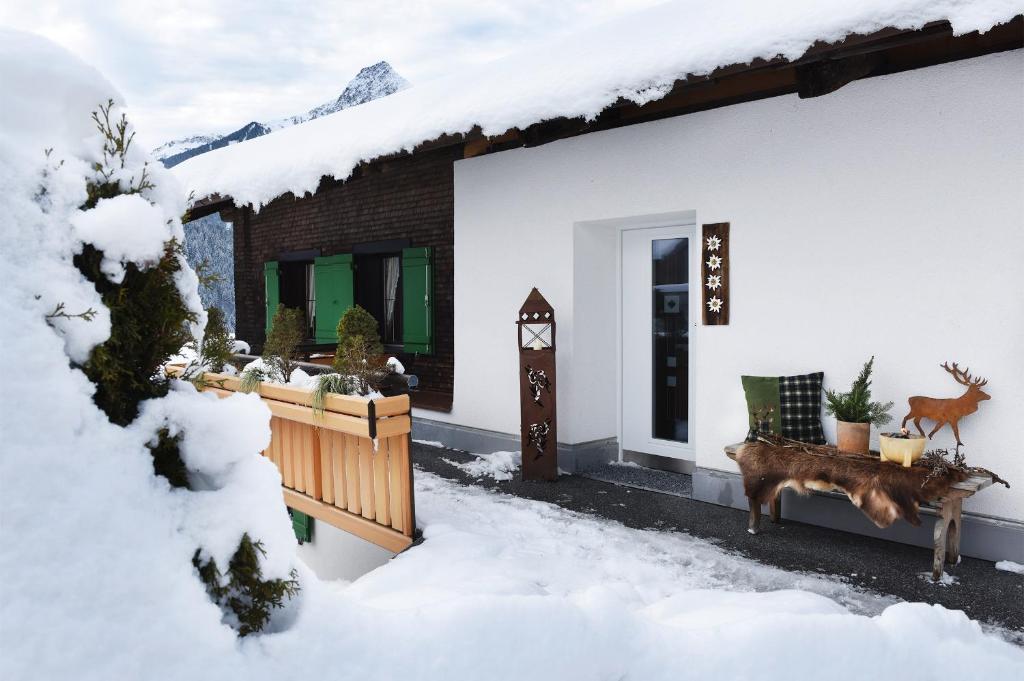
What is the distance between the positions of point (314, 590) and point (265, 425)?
1.61 ft

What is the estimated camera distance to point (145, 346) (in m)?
1.82

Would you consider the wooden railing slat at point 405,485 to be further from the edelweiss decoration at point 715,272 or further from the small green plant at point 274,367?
the edelweiss decoration at point 715,272

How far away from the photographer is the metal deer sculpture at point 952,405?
3992mm

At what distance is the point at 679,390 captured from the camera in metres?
5.95

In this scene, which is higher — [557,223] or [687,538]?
[557,223]

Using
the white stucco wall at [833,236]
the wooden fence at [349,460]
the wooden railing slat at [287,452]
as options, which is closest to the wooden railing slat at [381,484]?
the wooden fence at [349,460]

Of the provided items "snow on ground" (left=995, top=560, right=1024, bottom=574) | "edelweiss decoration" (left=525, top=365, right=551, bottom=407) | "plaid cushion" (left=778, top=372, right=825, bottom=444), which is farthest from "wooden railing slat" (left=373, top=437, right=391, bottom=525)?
"snow on ground" (left=995, top=560, right=1024, bottom=574)

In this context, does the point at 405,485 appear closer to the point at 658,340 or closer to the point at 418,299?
the point at 658,340

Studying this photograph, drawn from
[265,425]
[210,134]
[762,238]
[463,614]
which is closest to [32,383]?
[265,425]

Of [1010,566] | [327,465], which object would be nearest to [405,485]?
[327,465]

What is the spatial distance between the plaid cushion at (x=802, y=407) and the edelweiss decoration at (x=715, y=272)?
0.69 meters

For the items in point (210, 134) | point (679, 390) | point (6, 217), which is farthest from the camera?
point (210, 134)

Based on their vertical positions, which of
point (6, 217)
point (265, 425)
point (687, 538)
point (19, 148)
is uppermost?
point (19, 148)

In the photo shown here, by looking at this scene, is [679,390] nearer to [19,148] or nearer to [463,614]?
[463,614]
